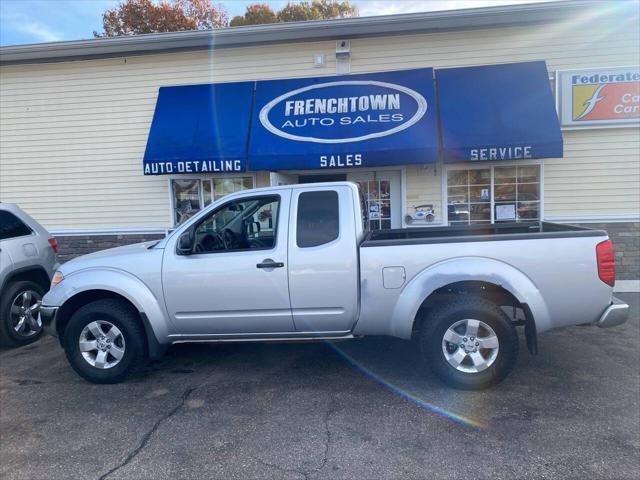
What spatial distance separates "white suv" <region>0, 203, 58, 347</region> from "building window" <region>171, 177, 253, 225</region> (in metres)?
3.27

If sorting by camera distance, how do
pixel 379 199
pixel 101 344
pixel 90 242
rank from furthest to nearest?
pixel 90 242, pixel 379 199, pixel 101 344

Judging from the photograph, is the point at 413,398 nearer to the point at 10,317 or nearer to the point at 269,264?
the point at 269,264

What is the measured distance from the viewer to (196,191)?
966 centimetres

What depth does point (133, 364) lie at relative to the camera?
14.9 ft

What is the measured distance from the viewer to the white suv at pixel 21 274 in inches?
234

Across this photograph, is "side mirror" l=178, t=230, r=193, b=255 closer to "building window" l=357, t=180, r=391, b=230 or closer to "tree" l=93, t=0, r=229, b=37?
"building window" l=357, t=180, r=391, b=230

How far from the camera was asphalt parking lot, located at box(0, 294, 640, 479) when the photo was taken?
3.15 meters

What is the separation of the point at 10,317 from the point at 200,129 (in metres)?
4.48

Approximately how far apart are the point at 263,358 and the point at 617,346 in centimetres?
416

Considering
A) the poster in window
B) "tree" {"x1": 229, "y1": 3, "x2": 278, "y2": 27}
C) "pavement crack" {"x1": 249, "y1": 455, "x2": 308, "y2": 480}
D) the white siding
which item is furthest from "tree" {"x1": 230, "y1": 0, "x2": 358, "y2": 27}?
"pavement crack" {"x1": 249, "y1": 455, "x2": 308, "y2": 480}

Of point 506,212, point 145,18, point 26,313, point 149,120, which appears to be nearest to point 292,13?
point 145,18

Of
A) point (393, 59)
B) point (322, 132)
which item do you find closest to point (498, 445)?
point (322, 132)

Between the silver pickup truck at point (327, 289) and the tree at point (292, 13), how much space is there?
21121 millimetres

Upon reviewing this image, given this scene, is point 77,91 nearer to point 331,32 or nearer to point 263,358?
point 331,32
